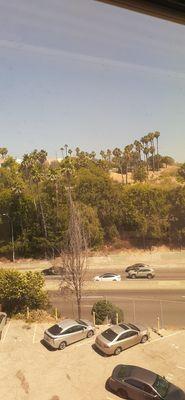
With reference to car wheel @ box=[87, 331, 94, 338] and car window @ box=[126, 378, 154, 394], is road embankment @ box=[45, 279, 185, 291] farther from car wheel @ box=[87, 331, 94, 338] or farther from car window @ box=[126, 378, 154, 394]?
car window @ box=[126, 378, 154, 394]

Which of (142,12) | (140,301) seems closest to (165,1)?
(142,12)

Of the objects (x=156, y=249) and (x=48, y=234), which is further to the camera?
(x=156, y=249)

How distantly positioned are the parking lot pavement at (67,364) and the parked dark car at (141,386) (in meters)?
0.13

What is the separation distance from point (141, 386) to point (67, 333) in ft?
7.47

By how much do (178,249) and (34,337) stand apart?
9505 millimetres

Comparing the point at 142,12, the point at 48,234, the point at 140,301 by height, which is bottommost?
the point at 140,301

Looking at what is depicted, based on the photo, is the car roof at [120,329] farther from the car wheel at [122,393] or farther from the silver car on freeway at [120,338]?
the car wheel at [122,393]

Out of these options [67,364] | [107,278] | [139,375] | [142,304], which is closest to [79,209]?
[107,278]

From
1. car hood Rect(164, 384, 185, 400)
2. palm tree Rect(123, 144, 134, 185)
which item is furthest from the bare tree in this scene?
palm tree Rect(123, 144, 134, 185)

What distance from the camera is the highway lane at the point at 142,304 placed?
7951mm

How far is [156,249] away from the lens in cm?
1534

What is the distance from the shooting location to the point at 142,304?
8.97 m

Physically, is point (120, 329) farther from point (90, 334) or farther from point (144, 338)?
point (90, 334)

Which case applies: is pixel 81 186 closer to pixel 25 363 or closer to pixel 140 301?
pixel 140 301
